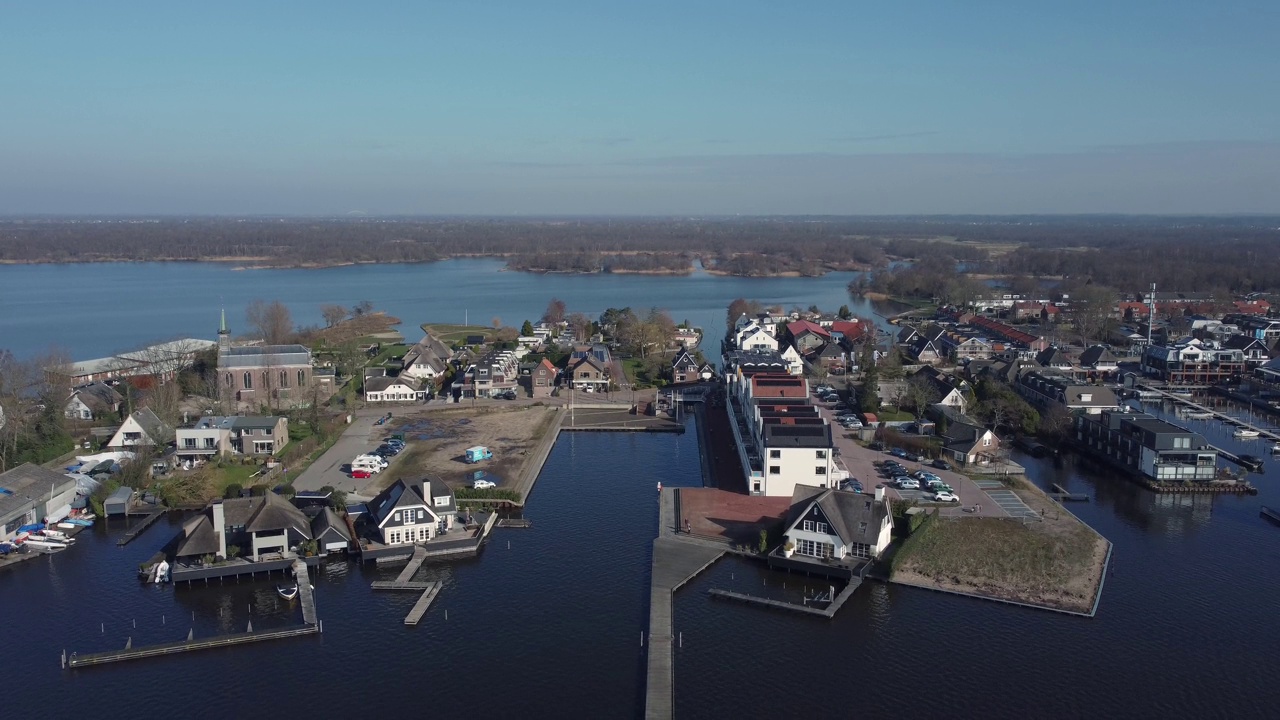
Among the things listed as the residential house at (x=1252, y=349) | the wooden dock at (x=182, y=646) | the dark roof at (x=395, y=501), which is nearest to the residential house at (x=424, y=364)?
the dark roof at (x=395, y=501)

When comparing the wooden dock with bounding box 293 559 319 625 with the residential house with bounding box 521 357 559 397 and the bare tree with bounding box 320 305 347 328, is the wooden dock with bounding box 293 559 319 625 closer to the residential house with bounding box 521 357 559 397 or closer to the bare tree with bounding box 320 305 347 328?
the residential house with bounding box 521 357 559 397

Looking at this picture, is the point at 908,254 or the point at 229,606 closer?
the point at 229,606

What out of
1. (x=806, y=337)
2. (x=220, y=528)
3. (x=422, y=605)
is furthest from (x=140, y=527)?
(x=806, y=337)

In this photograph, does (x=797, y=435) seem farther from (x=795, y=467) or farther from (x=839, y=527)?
(x=839, y=527)

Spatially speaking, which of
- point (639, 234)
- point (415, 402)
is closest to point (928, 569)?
point (415, 402)

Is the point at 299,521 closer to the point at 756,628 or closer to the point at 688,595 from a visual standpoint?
the point at 688,595

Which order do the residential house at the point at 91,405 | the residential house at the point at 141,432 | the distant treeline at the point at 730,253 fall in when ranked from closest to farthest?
the residential house at the point at 141,432 < the residential house at the point at 91,405 < the distant treeline at the point at 730,253

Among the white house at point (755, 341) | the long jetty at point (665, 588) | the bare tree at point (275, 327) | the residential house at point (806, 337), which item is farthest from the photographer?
the bare tree at point (275, 327)

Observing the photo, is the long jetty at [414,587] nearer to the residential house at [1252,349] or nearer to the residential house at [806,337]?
the residential house at [806,337]
